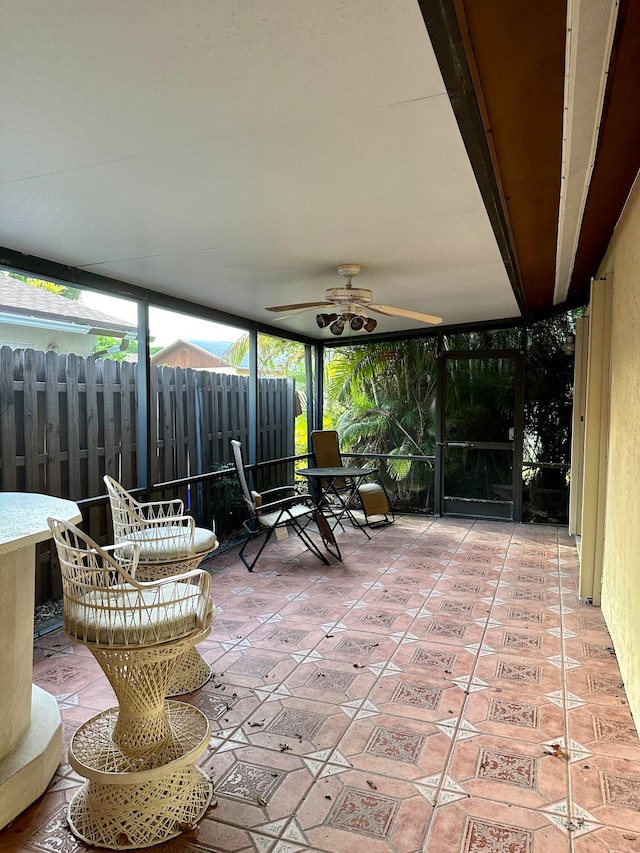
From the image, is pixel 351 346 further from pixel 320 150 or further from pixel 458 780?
pixel 458 780

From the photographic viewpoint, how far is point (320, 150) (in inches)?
A: 78.0

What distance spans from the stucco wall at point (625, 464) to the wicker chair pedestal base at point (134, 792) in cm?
183

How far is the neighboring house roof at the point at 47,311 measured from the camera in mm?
6090

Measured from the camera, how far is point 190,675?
2738 mm

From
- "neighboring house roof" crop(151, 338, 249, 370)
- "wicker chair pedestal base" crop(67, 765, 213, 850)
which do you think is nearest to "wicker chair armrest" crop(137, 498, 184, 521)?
"wicker chair pedestal base" crop(67, 765, 213, 850)

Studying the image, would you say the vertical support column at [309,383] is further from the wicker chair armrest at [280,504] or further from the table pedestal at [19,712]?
the table pedestal at [19,712]

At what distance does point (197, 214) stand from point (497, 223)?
1530 millimetres

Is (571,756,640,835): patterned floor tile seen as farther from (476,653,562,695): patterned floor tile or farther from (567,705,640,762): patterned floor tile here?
(476,653,562,695): patterned floor tile

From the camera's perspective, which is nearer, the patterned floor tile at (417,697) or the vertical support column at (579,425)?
the patterned floor tile at (417,697)

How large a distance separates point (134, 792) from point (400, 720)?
115 cm

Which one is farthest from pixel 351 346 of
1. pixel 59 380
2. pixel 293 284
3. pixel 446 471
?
pixel 59 380

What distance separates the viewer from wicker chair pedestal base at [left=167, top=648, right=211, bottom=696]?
2.65m

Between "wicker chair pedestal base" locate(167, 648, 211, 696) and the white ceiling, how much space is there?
2.14 m

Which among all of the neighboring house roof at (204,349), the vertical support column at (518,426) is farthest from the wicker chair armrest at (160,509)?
the neighboring house roof at (204,349)
